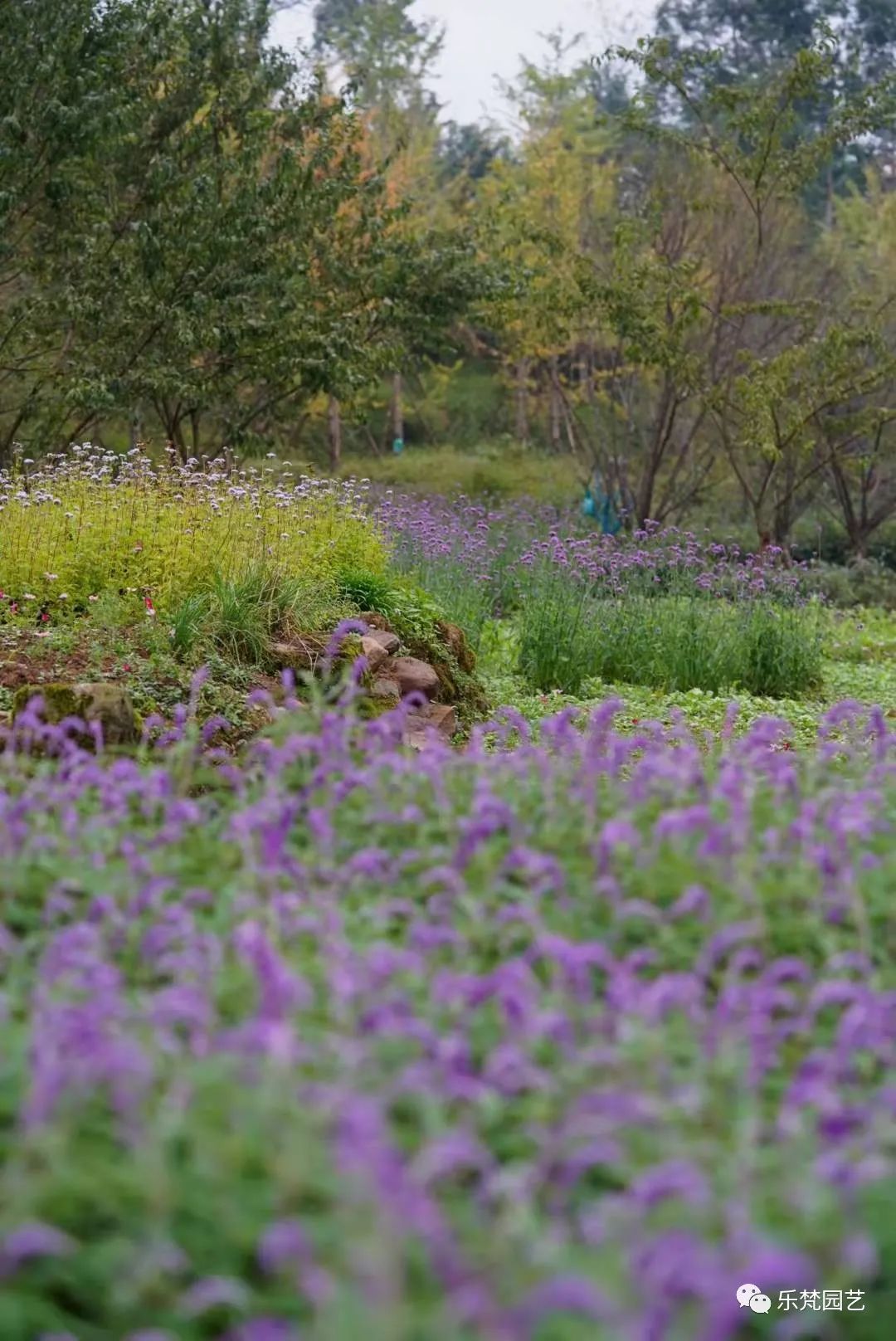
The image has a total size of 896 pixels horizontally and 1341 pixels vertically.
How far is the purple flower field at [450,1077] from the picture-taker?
1.39 m

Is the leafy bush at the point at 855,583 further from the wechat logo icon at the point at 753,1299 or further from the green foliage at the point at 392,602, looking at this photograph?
the wechat logo icon at the point at 753,1299

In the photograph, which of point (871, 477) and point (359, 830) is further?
point (871, 477)

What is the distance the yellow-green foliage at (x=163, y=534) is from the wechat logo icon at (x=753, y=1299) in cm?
635

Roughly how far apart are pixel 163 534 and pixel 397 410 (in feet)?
70.5

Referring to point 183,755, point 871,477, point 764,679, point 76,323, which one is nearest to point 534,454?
point 871,477

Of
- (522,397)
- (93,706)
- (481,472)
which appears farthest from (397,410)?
(93,706)

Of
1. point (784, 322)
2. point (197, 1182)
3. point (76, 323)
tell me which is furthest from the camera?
point (784, 322)

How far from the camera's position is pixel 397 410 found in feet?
97.7

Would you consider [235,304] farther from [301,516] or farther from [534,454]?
[534,454]

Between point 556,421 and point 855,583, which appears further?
point 556,421

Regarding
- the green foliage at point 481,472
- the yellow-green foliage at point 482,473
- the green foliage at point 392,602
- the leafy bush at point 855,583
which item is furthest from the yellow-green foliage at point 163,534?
the yellow-green foliage at point 482,473

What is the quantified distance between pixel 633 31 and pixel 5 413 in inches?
914

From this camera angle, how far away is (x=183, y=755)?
2939mm

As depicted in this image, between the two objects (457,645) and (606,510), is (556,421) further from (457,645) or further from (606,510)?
(457,645)
